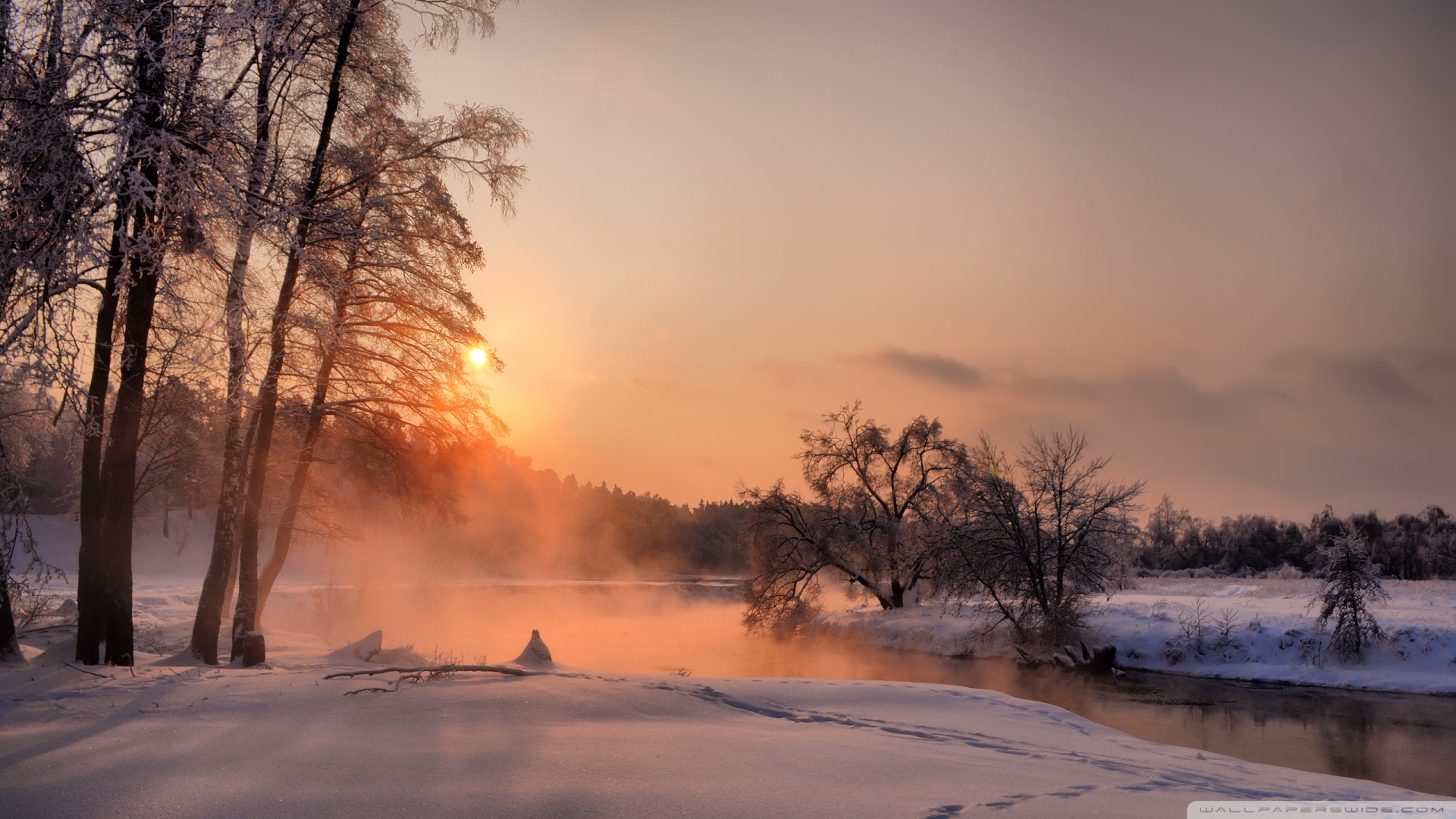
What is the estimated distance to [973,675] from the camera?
854 inches

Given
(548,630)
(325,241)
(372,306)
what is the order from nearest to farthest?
(325,241) → (372,306) → (548,630)

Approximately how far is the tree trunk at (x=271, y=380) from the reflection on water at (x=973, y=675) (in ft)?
11.7

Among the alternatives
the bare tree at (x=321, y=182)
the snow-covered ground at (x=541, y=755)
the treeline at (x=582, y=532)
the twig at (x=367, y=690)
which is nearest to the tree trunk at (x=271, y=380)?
the bare tree at (x=321, y=182)

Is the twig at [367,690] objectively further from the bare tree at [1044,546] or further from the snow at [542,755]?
the bare tree at [1044,546]

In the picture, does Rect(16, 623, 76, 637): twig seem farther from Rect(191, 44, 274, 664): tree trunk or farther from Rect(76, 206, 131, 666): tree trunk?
Rect(76, 206, 131, 666): tree trunk

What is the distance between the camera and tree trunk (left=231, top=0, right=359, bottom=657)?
12.0 meters

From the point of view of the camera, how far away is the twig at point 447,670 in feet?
26.9

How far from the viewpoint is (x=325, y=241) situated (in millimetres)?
12914

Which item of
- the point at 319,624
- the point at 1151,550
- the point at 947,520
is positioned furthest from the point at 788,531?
the point at 1151,550

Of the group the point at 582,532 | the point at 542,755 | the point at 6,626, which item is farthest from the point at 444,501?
the point at 582,532

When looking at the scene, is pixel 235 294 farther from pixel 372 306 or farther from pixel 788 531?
pixel 788 531

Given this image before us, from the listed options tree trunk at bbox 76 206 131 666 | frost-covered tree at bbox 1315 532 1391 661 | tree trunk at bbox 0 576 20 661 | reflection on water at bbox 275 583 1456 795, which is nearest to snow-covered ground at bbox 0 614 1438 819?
tree trunk at bbox 0 576 20 661

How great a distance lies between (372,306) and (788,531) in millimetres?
21826

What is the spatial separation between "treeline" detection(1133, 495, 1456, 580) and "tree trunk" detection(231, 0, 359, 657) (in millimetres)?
54567
